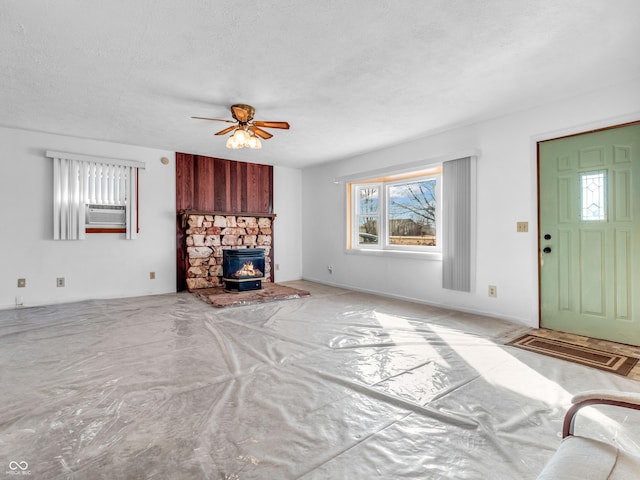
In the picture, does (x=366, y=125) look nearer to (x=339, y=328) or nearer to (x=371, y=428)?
(x=339, y=328)

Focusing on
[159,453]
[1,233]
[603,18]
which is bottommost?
[159,453]

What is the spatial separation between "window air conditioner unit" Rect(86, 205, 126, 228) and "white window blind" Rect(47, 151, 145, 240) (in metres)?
0.08

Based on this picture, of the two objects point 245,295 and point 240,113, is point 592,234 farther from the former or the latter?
point 245,295

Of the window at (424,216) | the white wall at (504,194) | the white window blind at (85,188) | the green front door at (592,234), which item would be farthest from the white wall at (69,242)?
the green front door at (592,234)

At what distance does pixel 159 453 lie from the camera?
4.84 ft

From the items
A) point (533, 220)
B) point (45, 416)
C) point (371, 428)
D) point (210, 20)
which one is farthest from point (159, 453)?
point (533, 220)

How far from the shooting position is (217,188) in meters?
5.84

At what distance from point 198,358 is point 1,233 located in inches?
145

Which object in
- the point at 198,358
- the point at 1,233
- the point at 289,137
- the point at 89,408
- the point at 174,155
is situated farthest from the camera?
the point at 174,155

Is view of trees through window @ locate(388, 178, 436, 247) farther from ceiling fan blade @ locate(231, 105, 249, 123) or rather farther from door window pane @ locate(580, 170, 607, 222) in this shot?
ceiling fan blade @ locate(231, 105, 249, 123)

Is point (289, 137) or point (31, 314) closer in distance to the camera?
point (31, 314)

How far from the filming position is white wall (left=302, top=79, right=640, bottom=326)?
3135mm

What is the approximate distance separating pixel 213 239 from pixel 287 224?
63.6 inches

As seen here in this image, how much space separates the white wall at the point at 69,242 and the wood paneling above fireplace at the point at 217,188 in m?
0.14
